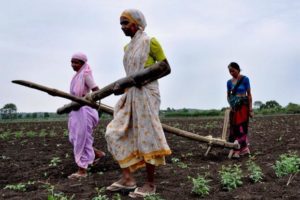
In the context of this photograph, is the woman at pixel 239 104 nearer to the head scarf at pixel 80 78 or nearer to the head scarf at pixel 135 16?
the head scarf at pixel 80 78

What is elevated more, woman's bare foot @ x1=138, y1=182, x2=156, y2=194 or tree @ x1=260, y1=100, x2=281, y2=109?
tree @ x1=260, y1=100, x2=281, y2=109

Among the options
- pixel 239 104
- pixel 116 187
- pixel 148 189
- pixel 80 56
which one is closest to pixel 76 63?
pixel 80 56

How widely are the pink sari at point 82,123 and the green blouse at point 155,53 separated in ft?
5.62

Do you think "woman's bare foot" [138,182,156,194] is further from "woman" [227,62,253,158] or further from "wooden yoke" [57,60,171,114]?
"woman" [227,62,253,158]

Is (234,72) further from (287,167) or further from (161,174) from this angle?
(287,167)

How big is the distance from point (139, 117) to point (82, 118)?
1.70 m

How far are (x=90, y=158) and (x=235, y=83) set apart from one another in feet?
9.97

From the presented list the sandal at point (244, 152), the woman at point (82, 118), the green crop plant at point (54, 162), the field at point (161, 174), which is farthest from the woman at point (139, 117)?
the sandal at point (244, 152)

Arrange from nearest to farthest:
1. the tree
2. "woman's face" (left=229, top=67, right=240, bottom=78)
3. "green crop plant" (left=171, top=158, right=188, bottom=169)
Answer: "green crop plant" (left=171, top=158, right=188, bottom=169) → "woman's face" (left=229, top=67, right=240, bottom=78) → the tree

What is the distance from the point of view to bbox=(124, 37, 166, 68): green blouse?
199 inches

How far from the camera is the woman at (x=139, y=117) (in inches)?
200

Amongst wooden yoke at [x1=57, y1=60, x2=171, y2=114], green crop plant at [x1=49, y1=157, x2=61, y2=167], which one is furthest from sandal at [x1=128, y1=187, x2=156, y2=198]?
green crop plant at [x1=49, y1=157, x2=61, y2=167]

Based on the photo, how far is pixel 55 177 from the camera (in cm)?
683

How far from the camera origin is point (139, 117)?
201 inches
